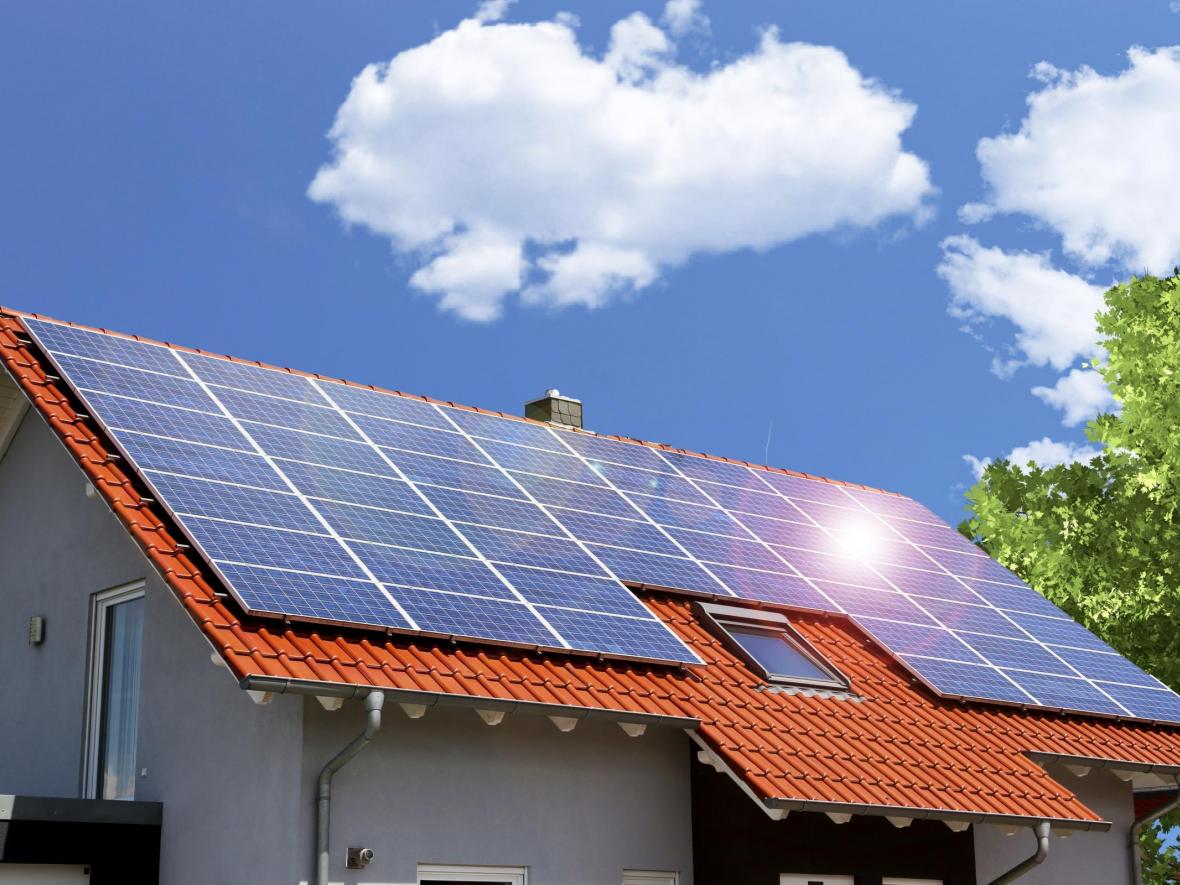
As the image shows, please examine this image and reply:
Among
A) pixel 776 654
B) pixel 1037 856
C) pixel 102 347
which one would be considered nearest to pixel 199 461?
pixel 102 347

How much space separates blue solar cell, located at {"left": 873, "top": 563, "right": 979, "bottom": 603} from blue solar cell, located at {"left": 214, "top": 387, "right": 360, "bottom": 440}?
263 inches

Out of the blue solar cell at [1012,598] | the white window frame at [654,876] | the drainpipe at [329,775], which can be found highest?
the blue solar cell at [1012,598]

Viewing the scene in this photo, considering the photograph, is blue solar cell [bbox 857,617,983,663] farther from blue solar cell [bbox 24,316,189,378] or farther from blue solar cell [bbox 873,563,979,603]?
blue solar cell [bbox 24,316,189,378]

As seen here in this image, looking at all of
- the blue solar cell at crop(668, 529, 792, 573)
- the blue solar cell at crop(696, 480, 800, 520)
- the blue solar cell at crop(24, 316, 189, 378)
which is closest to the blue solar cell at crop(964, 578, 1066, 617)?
the blue solar cell at crop(696, 480, 800, 520)

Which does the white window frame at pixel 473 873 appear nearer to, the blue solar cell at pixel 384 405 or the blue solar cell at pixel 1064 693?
the blue solar cell at pixel 384 405

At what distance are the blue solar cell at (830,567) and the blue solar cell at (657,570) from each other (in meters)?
1.81

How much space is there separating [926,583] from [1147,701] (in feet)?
8.96

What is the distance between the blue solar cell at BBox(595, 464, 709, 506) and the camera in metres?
17.0

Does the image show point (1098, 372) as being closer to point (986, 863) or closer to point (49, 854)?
point (986, 863)

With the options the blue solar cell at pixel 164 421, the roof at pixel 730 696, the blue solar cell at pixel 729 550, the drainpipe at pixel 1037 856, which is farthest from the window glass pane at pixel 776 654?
the blue solar cell at pixel 164 421

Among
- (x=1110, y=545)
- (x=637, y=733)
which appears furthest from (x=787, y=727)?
(x=1110, y=545)

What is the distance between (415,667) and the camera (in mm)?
11164

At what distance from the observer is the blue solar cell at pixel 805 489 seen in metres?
19.6

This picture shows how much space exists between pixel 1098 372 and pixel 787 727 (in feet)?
65.2
